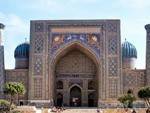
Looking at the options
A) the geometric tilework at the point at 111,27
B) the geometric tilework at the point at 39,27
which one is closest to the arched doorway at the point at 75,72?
the geometric tilework at the point at 39,27

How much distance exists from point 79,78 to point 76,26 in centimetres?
399

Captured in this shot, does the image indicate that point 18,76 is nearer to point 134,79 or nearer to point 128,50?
point 134,79

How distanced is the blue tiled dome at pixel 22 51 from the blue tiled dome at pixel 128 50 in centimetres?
708

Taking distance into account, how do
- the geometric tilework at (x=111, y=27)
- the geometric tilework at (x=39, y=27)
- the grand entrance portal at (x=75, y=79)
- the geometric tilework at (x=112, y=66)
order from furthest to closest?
1. the grand entrance portal at (x=75, y=79)
2. the geometric tilework at (x=39, y=27)
3. the geometric tilework at (x=111, y=27)
4. the geometric tilework at (x=112, y=66)

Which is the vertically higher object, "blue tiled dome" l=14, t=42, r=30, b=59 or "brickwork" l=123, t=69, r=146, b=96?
"blue tiled dome" l=14, t=42, r=30, b=59

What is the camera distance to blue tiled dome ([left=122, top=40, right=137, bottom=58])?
3537cm

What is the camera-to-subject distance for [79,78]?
35281mm

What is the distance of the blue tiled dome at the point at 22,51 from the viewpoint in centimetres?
3553

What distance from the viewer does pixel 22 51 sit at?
1403 inches

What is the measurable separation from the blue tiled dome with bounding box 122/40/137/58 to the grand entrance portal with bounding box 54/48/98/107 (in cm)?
242

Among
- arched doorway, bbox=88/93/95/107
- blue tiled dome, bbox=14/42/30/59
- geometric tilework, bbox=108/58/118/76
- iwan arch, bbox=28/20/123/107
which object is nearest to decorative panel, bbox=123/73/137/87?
iwan arch, bbox=28/20/123/107

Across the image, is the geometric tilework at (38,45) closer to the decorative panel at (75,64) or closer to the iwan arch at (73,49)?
the iwan arch at (73,49)

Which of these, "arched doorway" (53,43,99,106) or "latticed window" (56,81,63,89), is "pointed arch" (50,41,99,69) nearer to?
"arched doorway" (53,43,99,106)

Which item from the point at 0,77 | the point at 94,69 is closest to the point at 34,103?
the point at 0,77
